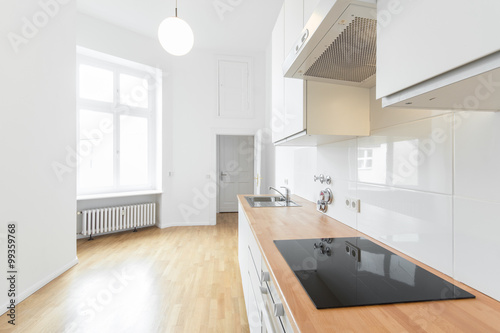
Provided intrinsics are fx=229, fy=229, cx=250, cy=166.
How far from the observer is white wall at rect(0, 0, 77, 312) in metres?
1.87

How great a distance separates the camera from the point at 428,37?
1.57 feet

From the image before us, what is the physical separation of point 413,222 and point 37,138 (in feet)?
9.71

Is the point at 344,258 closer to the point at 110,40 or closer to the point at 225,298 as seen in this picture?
the point at 225,298

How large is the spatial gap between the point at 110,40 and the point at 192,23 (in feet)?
4.57

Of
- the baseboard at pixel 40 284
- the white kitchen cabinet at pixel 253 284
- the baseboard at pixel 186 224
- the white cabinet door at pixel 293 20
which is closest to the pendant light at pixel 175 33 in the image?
the white cabinet door at pixel 293 20

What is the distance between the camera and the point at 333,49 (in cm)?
95

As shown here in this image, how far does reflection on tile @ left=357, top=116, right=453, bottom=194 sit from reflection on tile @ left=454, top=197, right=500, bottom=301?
91 mm

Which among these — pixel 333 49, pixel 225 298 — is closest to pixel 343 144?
pixel 333 49

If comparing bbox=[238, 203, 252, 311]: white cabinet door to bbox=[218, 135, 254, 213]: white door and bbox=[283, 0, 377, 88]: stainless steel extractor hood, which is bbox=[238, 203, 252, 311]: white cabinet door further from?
bbox=[218, 135, 254, 213]: white door

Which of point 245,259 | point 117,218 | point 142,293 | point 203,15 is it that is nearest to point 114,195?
point 117,218

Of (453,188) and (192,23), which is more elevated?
(192,23)

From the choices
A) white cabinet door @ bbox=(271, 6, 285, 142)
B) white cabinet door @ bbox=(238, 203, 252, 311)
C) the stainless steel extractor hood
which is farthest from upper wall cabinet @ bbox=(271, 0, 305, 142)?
white cabinet door @ bbox=(238, 203, 252, 311)

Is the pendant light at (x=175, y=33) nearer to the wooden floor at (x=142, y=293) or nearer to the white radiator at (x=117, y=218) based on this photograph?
the wooden floor at (x=142, y=293)

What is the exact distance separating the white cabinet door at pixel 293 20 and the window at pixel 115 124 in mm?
3562
